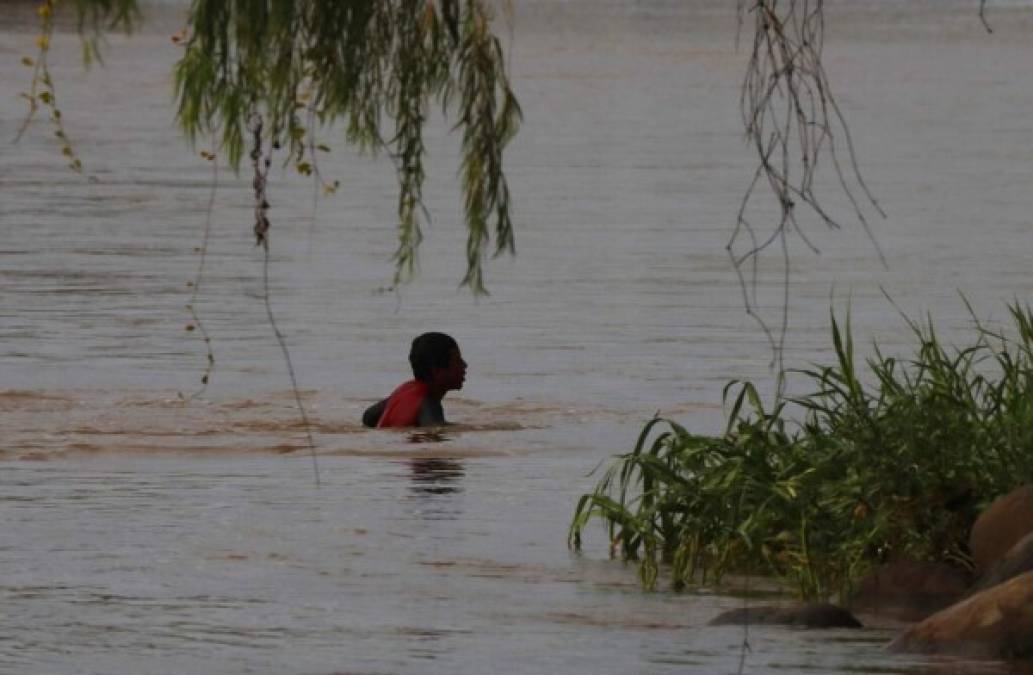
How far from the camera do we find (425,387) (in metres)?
18.6

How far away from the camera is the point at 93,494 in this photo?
51.7 ft

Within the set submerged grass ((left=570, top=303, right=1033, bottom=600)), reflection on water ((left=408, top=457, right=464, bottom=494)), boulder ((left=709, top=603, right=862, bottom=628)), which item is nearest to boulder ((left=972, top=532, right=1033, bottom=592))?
boulder ((left=709, top=603, right=862, bottom=628))

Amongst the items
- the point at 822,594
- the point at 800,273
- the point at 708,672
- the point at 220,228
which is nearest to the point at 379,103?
the point at 708,672

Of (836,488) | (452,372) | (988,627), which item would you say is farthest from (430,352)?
(988,627)

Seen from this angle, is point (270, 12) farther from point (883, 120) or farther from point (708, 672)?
point (883, 120)

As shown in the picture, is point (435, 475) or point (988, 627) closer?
point (988, 627)

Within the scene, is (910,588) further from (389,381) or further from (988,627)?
(389,381)

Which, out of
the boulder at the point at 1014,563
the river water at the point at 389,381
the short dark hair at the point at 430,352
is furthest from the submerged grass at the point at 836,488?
the short dark hair at the point at 430,352

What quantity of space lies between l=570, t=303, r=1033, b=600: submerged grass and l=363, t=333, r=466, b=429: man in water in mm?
4810

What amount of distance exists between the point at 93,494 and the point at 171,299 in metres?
10.8

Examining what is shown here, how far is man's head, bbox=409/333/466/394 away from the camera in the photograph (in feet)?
59.9

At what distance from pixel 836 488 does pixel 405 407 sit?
6249mm

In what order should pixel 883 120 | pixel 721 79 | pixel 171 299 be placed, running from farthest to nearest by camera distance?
pixel 721 79, pixel 883 120, pixel 171 299

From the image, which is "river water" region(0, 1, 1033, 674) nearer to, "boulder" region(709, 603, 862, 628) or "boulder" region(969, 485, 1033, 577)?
"boulder" region(709, 603, 862, 628)
